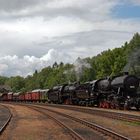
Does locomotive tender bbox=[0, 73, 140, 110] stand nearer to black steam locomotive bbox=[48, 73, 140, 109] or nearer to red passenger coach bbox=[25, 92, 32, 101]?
black steam locomotive bbox=[48, 73, 140, 109]

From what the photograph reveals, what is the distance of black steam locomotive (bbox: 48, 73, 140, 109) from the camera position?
42625 mm

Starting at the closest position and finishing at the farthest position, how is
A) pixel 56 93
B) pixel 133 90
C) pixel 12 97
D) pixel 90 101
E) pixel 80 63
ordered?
pixel 133 90 → pixel 90 101 → pixel 56 93 → pixel 12 97 → pixel 80 63

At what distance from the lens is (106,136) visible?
1967 centimetres

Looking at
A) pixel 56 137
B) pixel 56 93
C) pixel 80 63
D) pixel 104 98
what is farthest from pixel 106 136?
pixel 80 63

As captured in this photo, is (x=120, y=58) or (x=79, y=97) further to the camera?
(x=120, y=58)

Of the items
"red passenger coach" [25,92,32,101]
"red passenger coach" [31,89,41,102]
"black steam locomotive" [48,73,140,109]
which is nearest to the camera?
"black steam locomotive" [48,73,140,109]

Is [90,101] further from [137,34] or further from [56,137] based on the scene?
[137,34]

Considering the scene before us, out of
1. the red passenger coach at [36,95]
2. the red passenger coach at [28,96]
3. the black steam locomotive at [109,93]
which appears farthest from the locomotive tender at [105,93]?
the red passenger coach at [28,96]

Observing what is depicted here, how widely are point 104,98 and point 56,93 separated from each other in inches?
959

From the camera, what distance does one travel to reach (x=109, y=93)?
4653cm

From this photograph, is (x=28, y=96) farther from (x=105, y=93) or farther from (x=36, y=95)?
(x=105, y=93)

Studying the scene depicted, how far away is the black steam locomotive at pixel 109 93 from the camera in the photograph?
1678 inches

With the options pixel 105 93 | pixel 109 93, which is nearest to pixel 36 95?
pixel 105 93

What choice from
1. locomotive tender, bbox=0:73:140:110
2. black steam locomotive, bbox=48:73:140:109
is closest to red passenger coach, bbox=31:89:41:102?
locomotive tender, bbox=0:73:140:110
